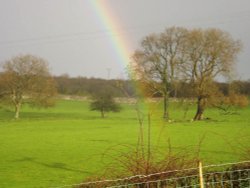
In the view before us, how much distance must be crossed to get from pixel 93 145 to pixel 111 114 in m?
60.6

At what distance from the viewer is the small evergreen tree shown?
82.3 meters

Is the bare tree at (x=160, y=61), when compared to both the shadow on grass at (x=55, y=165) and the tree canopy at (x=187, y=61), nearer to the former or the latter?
the tree canopy at (x=187, y=61)

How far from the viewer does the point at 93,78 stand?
117625 mm

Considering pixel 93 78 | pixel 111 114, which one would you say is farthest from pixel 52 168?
pixel 93 78

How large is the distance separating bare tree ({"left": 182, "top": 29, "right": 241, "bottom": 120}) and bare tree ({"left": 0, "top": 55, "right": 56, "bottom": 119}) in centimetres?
2290

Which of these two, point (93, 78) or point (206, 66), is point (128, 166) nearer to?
point (206, 66)

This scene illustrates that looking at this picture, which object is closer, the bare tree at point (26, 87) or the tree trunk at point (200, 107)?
the tree trunk at point (200, 107)

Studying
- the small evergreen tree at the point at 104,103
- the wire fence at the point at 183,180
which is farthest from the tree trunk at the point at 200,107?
the wire fence at the point at 183,180

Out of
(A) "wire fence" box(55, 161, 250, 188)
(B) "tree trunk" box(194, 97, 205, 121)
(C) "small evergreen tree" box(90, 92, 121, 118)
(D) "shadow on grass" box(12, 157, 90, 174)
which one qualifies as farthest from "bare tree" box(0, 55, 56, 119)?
(A) "wire fence" box(55, 161, 250, 188)

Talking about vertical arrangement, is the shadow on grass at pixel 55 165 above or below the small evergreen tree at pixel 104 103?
below

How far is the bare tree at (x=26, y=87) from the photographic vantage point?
237ft

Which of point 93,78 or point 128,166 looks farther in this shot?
point 93,78

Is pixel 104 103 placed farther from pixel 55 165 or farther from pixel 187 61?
pixel 55 165

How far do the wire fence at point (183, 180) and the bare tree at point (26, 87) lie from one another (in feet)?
213
